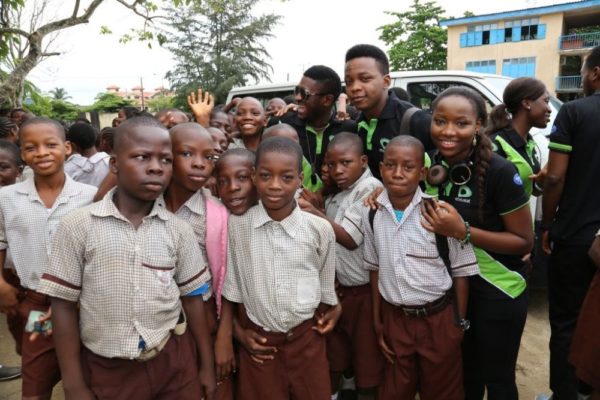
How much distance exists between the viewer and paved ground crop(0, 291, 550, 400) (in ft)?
9.16

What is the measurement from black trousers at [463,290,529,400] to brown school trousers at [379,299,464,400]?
Answer: 0.36 feet

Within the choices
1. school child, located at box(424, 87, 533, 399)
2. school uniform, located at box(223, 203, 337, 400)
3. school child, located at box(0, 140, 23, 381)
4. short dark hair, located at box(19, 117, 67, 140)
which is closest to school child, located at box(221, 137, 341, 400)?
school uniform, located at box(223, 203, 337, 400)

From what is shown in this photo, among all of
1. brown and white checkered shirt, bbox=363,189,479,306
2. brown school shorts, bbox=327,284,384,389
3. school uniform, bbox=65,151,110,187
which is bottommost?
brown school shorts, bbox=327,284,384,389

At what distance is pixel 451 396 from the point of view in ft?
6.39

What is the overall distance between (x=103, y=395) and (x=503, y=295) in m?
1.71

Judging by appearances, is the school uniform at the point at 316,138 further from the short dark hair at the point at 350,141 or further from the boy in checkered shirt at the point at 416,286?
the boy in checkered shirt at the point at 416,286

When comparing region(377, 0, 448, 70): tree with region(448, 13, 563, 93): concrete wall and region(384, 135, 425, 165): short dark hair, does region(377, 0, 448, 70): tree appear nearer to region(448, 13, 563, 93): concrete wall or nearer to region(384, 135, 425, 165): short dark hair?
region(448, 13, 563, 93): concrete wall

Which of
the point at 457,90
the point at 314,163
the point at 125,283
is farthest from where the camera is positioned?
the point at 314,163

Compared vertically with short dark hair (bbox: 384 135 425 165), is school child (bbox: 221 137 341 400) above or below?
below

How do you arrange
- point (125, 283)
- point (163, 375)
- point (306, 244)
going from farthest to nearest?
1. point (306, 244)
2. point (163, 375)
3. point (125, 283)

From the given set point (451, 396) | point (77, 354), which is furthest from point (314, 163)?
point (77, 354)

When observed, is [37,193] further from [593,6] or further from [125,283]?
[593,6]

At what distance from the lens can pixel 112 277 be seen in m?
1.50

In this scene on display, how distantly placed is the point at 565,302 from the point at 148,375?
7.25 ft
